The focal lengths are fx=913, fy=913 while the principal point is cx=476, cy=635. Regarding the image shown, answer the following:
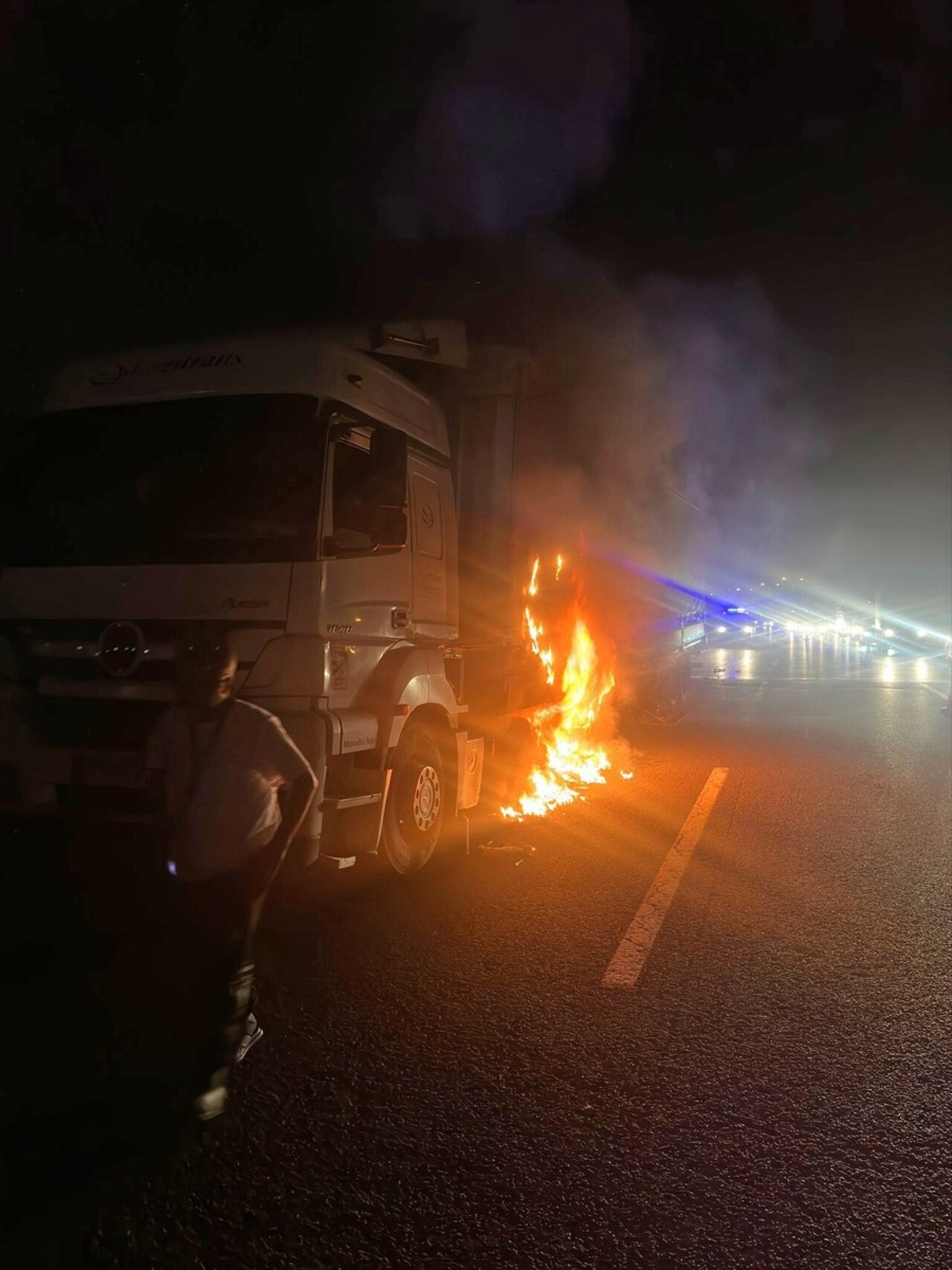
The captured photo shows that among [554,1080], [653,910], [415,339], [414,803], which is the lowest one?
[554,1080]

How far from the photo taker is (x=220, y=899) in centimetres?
311

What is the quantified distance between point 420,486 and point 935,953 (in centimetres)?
407

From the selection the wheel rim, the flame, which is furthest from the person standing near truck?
the flame

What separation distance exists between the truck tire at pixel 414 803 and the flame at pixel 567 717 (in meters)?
1.58

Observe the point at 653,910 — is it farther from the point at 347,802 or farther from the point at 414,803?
the point at 347,802

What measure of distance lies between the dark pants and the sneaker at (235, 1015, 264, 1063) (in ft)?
0.33

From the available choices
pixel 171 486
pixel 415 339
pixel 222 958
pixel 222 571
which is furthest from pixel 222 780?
pixel 415 339

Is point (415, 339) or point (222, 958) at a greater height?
point (415, 339)

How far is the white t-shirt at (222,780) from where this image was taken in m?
3.10

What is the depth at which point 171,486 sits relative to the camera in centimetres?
512

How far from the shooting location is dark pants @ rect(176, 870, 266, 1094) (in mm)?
3010

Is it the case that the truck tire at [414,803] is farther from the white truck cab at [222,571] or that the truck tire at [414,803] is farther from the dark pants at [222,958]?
the dark pants at [222,958]

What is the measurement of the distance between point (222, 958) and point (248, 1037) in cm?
53

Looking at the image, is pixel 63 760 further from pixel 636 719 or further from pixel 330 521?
pixel 636 719
